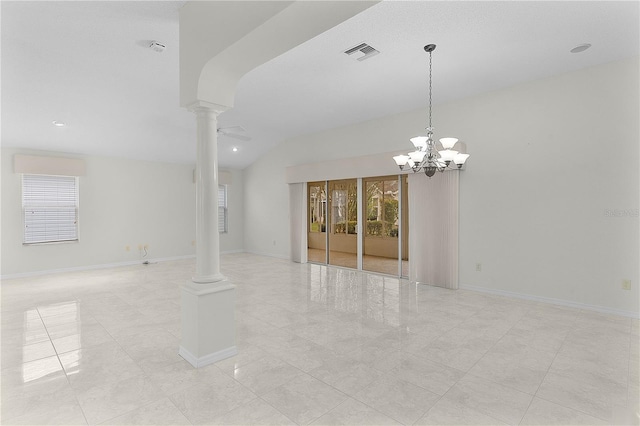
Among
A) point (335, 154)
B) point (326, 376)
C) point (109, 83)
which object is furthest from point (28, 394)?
point (335, 154)

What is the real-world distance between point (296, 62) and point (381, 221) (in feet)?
14.3

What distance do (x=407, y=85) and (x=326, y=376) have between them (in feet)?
12.9

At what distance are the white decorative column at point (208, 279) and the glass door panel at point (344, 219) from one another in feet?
14.6

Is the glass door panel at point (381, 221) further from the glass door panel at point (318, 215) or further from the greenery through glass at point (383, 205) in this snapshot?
the glass door panel at point (318, 215)

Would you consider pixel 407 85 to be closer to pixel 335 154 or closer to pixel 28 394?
pixel 335 154

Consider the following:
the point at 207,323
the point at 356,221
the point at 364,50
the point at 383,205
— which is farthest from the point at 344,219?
the point at 207,323

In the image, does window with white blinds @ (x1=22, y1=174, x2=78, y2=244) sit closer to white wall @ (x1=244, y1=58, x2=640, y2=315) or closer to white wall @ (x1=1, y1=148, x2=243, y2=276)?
white wall @ (x1=1, y1=148, x2=243, y2=276)

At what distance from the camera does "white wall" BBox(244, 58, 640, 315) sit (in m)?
3.94

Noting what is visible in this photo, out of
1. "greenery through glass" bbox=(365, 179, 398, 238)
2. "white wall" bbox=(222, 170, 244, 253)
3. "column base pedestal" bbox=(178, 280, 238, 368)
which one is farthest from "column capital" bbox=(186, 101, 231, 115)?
"white wall" bbox=(222, 170, 244, 253)

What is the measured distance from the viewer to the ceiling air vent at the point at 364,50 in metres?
3.55

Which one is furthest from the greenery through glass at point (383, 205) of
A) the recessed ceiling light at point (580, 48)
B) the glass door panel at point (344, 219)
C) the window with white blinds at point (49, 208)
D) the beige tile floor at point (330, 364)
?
the window with white blinds at point (49, 208)

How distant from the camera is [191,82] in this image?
2826mm

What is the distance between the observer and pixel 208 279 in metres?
2.87

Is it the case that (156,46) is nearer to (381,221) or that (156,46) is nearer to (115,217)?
(115,217)
